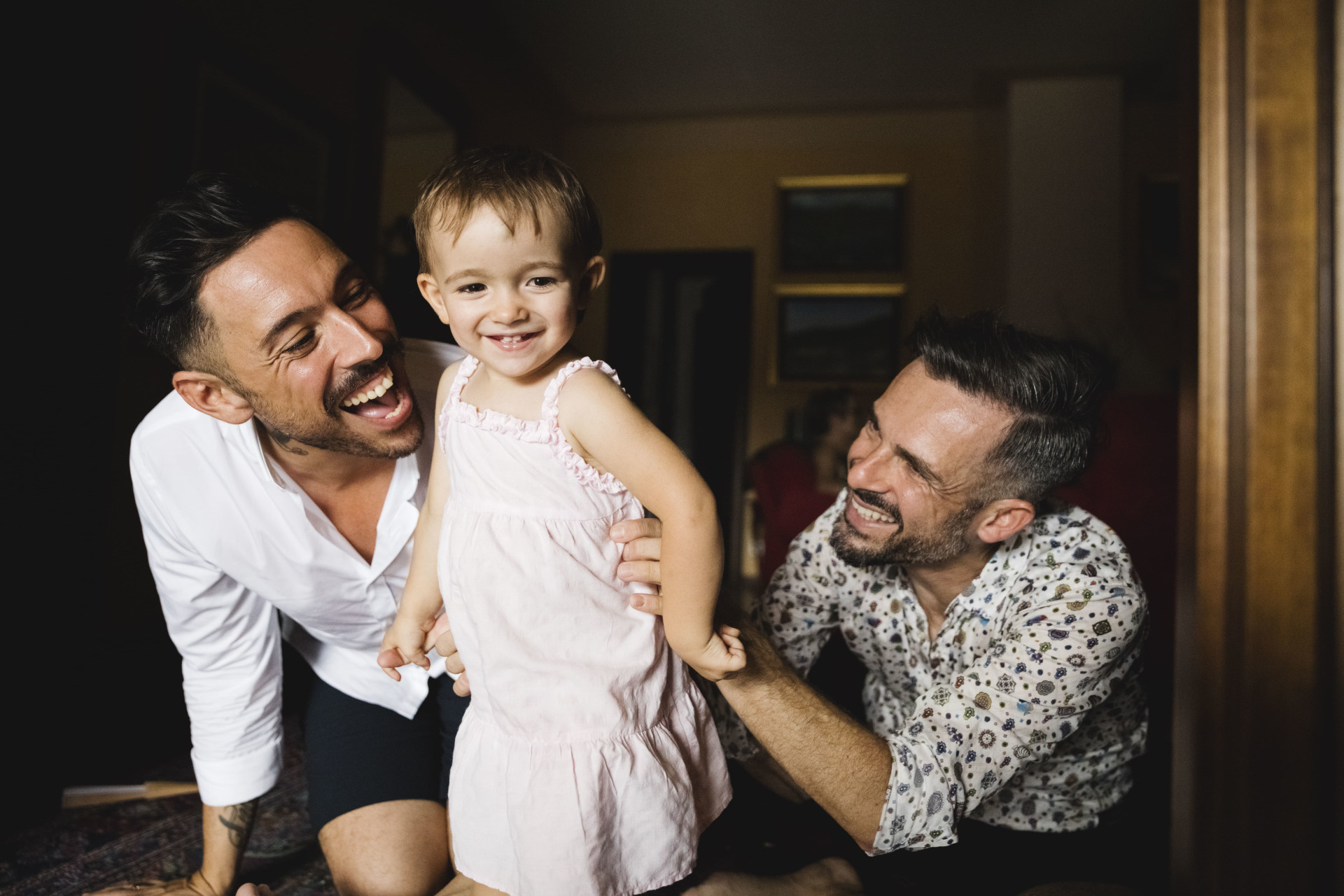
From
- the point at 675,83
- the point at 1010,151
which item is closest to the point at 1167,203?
the point at 1010,151

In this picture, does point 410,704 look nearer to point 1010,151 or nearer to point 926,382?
point 926,382

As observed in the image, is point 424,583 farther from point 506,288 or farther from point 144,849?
point 144,849

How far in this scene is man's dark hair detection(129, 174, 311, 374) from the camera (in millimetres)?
1257

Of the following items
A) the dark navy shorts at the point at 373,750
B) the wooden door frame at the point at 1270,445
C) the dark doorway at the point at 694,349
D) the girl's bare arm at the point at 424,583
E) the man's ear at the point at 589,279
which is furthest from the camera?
the dark doorway at the point at 694,349

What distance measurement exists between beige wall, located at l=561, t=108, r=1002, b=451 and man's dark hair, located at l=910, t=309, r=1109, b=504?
4.65m

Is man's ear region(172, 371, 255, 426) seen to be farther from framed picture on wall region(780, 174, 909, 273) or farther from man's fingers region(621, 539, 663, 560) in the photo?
framed picture on wall region(780, 174, 909, 273)

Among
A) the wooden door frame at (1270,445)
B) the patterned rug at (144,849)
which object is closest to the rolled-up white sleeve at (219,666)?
the patterned rug at (144,849)

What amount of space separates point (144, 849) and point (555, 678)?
4.37 feet

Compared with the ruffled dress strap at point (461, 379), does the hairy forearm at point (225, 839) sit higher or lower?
lower

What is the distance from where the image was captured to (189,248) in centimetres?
126

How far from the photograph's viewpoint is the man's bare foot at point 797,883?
1.36m

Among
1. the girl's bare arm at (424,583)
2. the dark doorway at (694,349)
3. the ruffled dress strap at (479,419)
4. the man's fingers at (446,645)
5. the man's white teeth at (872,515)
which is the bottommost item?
the man's fingers at (446,645)

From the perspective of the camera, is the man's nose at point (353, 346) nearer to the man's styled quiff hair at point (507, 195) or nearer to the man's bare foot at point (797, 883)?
the man's styled quiff hair at point (507, 195)

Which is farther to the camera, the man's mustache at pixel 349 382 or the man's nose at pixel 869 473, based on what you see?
the man's nose at pixel 869 473
